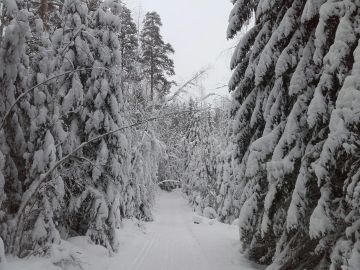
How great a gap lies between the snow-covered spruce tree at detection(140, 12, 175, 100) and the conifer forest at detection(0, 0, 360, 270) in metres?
25.3

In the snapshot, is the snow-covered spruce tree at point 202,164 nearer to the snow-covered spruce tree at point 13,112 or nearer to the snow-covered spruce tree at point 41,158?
the snow-covered spruce tree at point 41,158

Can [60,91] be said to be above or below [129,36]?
below

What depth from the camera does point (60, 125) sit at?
1130cm

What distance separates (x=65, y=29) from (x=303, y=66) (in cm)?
853

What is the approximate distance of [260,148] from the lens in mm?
8227

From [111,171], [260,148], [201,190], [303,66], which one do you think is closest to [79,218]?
[111,171]

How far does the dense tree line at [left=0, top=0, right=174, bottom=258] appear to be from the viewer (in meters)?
9.29

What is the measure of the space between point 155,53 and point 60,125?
32015 millimetres

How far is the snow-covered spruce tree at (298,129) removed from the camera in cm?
602

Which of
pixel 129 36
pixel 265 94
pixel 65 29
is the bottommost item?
pixel 265 94

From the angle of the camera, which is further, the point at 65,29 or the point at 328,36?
the point at 65,29

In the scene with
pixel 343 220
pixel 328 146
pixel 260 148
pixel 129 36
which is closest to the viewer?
pixel 328 146

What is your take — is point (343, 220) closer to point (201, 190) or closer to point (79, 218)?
point (79, 218)

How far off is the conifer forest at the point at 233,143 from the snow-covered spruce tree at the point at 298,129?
1.0 inches
